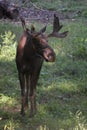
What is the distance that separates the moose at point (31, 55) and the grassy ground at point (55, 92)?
0.31m

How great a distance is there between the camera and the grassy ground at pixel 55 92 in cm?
661

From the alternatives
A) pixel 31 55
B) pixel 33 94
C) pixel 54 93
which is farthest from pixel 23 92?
pixel 54 93

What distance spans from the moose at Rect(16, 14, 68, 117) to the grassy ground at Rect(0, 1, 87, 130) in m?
0.31

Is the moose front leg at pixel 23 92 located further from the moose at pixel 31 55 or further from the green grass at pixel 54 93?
A: the green grass at pixel 54 93

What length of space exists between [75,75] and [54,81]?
2.09 feet

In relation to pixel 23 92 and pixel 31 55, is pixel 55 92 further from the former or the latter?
pixel 31 55

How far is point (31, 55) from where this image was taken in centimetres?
628

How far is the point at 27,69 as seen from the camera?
21.0 ft

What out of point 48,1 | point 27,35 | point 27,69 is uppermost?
point 27,35

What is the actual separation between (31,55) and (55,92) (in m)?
2.04

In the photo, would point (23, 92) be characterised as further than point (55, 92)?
No

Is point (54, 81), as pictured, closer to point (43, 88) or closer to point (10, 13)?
point (43, 88)

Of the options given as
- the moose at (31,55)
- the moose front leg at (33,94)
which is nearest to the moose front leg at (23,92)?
the moose at (31,55)

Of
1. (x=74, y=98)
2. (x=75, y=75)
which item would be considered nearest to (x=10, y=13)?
(x=74, y=98)
